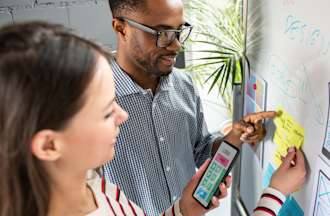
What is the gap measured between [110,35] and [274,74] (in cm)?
110

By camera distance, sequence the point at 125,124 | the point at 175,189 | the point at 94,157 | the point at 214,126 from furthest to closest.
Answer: the point at 214,126
the point at 175,189
the point at 125,124
the point at 94,157

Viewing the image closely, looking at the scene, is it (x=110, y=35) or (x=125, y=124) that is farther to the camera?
(x=110, y=35)

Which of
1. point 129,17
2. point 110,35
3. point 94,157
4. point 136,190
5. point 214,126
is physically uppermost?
point 129,17

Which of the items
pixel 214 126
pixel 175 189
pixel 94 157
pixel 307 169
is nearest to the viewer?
pixel 94 157

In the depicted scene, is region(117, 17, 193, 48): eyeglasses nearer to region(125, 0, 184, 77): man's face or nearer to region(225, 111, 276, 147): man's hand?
region(125, 0, 184, 77): man's face

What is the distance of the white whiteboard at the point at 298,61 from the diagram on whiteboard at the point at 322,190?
0.6 inches

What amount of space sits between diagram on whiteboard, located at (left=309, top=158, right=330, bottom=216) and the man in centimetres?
22

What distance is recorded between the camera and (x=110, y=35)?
174cm

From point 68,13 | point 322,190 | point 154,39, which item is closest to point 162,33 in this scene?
point 154,39

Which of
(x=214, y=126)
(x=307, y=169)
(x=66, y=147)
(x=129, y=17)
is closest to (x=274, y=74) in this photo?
(x=307, y=169)

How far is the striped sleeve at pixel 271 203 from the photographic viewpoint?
0.72 meters

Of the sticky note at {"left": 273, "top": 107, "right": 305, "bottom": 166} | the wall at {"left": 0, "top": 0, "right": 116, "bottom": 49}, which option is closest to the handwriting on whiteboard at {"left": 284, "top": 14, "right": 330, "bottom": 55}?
the sticky note at {"left": 273, "top": 107, "right": 305, "bottom": 166}

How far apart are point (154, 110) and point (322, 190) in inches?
19.9

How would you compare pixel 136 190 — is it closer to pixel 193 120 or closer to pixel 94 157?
pixel 193 120
